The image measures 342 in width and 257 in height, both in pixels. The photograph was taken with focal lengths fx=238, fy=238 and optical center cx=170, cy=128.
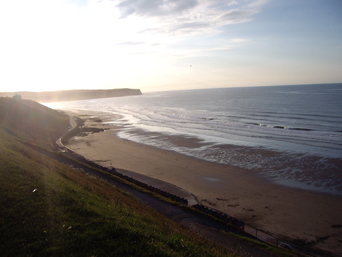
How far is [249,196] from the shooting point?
18.8 metres

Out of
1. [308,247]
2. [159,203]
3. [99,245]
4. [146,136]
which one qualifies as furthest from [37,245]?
[146,136]

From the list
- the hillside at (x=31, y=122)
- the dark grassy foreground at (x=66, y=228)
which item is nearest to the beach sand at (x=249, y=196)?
the dark grassy foreground at (x=66, y=228)

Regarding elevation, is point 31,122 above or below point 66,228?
above

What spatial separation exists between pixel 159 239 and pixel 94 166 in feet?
59.3

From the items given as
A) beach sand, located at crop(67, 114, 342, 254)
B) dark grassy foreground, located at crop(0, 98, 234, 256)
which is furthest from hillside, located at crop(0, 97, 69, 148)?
dark grassy foreground, located at crop(0, 98, 234, 256)

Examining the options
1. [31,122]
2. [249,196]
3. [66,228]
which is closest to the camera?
[66,228]

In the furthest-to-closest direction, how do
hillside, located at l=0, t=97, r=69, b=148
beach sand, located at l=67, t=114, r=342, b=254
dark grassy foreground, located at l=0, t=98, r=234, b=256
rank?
hillside, located at l=0, t=97, r=69, b=148, beach sand, located at l=67, t=114, r=342, b=254, dark grassy foreground, located at l=0, t=98, r=234, b=256

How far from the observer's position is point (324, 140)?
116 feet

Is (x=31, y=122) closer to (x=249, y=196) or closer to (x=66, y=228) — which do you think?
(x=249, y=196)

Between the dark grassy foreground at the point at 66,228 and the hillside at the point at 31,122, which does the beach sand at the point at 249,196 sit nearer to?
the dark grassy foreground at the point at 66,228

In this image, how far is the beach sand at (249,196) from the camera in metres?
14.1

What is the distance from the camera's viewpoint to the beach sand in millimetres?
14078

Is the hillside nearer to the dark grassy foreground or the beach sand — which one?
the beach sand

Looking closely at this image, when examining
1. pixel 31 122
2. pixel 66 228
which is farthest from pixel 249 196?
pixel 31 122
